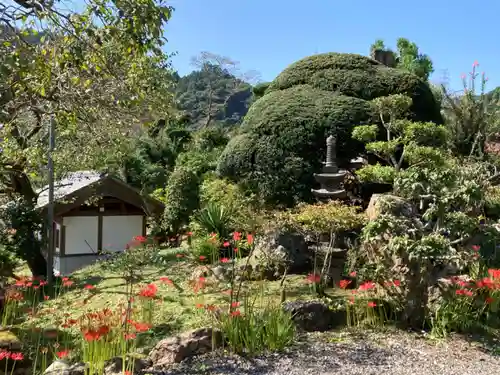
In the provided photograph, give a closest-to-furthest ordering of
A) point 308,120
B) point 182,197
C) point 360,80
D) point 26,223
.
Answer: point 308,120, point 26,223, point 360,80, point 182,197

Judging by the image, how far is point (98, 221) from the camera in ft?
47.7

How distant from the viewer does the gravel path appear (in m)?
3.88

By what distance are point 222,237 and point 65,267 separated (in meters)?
6.93

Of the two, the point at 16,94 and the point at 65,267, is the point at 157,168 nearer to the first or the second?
the point at 65,267

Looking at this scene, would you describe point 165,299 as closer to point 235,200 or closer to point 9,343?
point 9,343

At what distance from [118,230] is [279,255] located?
9132 mm

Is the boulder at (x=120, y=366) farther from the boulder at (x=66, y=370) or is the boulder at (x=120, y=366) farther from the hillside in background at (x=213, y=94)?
the hillside in background at (x=213, y=94)

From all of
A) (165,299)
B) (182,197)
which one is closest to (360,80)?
(182,197)

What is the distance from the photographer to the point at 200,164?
15.9m

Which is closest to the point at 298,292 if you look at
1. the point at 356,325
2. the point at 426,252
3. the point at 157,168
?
the point at 356,325

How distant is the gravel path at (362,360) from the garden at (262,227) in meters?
0.03

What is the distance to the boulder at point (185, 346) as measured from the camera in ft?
13.6

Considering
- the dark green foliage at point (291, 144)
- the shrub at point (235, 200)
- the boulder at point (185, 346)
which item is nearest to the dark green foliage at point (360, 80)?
the dark green foliage at point (291, 144)

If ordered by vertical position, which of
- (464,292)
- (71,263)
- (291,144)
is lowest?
(71,263)
